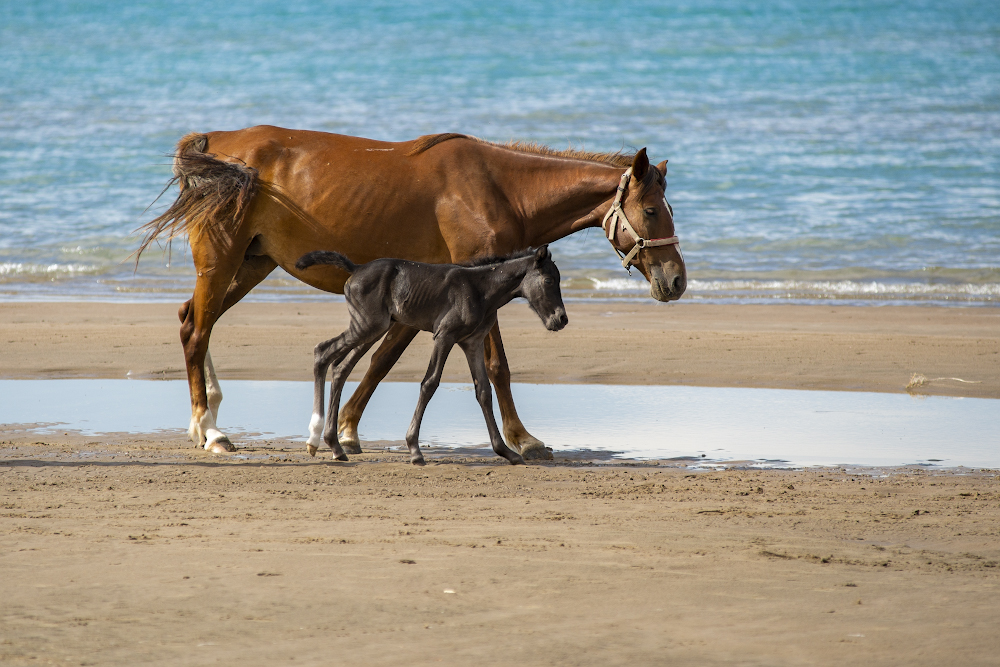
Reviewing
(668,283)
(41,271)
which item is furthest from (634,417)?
(41,271)

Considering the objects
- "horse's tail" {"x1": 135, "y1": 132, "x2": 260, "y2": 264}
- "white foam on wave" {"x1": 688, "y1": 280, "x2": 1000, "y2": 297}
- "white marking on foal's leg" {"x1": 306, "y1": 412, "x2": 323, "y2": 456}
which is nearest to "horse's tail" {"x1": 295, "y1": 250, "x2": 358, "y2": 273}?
"horse's tail" {"x1": 135, "y1": 132, "x2": 260, "y2": 264}

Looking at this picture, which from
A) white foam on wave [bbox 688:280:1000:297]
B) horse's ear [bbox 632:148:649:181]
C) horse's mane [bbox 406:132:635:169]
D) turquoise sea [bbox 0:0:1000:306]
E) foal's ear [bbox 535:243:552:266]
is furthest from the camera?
turquoise sea [bbox 0:0:1000:306]

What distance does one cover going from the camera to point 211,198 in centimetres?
738

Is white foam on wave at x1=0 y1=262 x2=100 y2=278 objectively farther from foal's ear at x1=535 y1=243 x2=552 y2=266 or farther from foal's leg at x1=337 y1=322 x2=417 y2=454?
foal's ear at x1=535 y1=243 x2=552 y2=266

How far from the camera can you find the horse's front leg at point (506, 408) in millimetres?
6934

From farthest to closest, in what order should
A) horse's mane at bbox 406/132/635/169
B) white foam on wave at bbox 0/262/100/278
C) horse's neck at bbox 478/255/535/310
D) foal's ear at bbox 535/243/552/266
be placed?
white foam on wave at bbox 0/262/100/278, horse's mane at bbox 406/132/635/169, horse's neck at bbox 478/255/535/310, foal's ear at bbox 535/243/552/266

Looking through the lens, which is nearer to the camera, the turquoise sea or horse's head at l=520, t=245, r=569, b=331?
horse's head at l=520, t=245, r=569, b=331

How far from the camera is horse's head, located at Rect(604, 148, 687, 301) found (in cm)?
713

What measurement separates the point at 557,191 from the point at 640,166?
64cm

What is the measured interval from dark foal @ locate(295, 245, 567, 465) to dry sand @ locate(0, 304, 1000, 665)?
0.33 meters

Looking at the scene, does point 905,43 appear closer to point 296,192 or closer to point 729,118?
point 729,118

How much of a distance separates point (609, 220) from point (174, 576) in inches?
153

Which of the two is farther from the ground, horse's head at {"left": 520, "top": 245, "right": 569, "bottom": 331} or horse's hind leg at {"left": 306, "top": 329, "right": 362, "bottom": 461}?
horse's head at {"left": 520, "top": 245, "right": 569, "bottom": 331}

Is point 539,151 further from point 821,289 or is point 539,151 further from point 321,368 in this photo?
point 821,289
